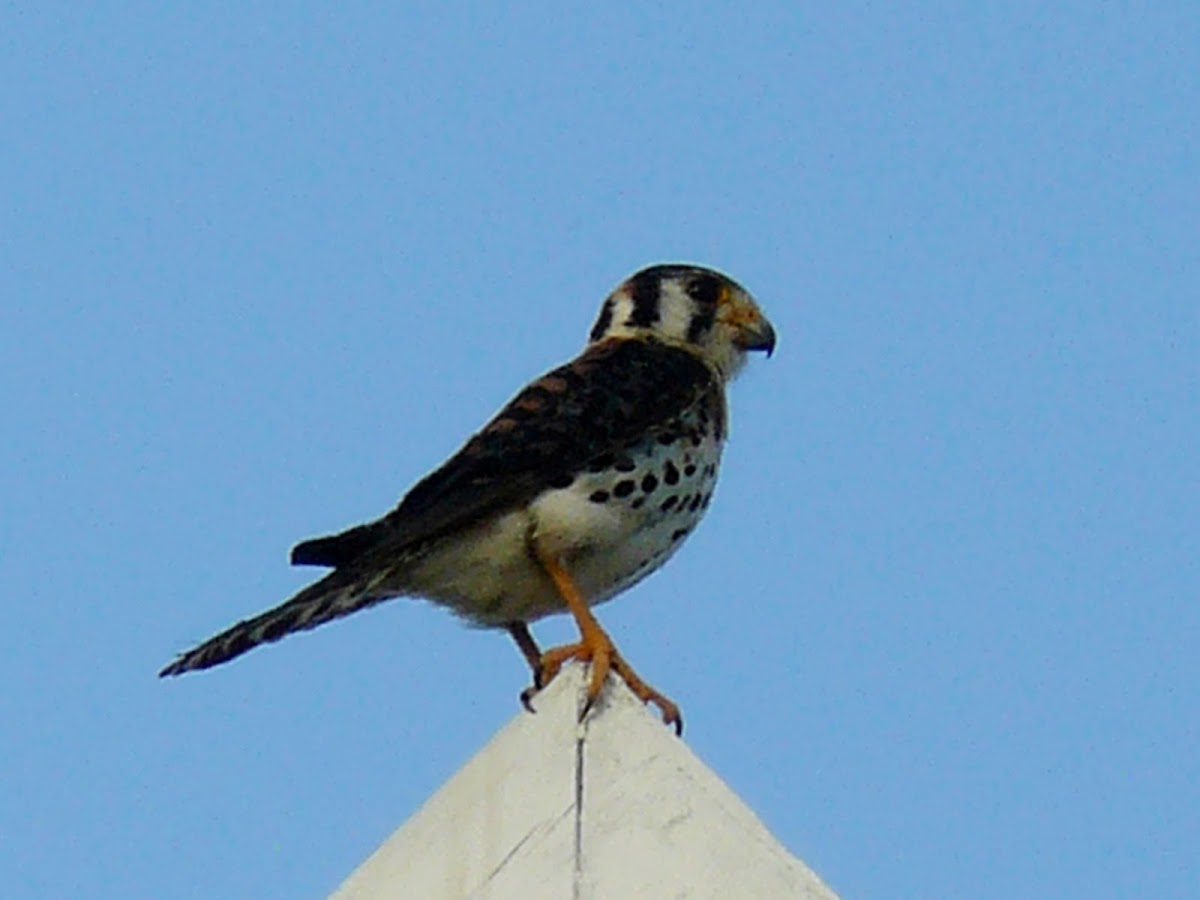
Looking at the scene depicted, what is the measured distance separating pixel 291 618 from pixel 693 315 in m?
2.09

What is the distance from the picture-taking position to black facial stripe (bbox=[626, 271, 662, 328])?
6840mm

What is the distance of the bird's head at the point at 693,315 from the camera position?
6.74 metres

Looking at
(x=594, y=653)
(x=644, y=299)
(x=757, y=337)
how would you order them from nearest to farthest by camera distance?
(x=594, y=653)
(x=757, y=337)
(x=644, y=299)

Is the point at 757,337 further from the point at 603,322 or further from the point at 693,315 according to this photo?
the point at 603,322

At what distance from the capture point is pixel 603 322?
703 centimetres

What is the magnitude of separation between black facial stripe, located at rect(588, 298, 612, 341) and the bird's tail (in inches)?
67.0

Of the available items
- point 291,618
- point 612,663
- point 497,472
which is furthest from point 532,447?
point 612,663

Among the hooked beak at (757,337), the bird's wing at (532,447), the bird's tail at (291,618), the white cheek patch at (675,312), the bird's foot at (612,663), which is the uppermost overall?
the white cheek patch at (675,312)

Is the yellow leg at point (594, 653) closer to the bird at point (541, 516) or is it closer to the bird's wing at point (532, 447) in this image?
the bird at point (541, 516)

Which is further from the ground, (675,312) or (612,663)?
(675,312)

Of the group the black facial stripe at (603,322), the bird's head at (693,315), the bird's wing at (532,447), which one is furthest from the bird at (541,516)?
the black facial stripe at (603,322)

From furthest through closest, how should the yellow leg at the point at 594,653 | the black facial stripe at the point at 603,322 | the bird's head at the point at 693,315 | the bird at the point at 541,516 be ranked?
the black facial stripe at the point at 603,322 < the bird's head at the point at 693,315 < the bird at the point at 541,516 < the yellow leg at the point at 594,653

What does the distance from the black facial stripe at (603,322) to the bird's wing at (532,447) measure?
0.84m

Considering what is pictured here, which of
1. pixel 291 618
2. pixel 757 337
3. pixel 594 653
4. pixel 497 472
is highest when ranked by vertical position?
pixel 757 337
